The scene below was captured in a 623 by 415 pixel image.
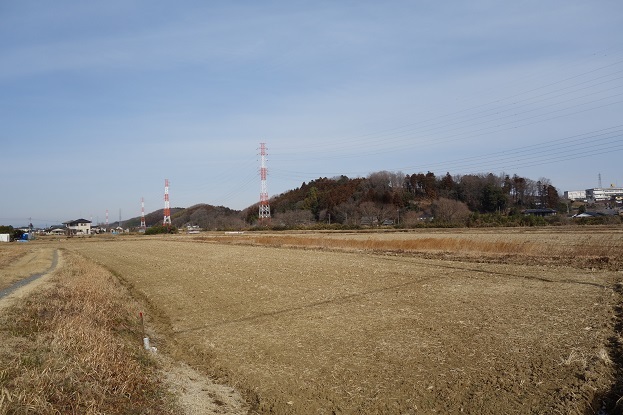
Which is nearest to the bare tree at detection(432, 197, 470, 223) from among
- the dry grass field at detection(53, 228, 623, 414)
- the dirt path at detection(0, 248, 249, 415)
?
the dry grass field at detection(53, 228, 623, 414)

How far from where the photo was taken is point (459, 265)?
68.6ft

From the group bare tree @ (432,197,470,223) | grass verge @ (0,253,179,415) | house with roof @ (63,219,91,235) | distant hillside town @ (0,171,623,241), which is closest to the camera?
grass verge @ (0,253,179,415)

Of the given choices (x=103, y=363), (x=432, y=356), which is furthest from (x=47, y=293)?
(x=432, y=356)

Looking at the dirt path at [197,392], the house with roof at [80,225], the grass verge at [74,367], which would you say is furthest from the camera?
the house with roof at [80,225]

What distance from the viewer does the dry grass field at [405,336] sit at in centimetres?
606

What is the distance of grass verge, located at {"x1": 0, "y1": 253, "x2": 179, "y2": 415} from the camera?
17.0 feet

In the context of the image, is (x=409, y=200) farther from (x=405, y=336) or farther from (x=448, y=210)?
(x=405, y=336)

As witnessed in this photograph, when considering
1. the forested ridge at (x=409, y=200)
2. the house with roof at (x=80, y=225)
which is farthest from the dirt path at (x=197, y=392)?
the house with roof at (x=80, y=225)

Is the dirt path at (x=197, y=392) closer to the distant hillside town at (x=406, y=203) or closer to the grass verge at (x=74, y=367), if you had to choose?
the grass verge at (x=74, y=367)

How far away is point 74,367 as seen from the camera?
20.3ft

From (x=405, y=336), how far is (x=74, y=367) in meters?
5.84

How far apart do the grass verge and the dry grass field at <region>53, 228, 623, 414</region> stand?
3.84ft

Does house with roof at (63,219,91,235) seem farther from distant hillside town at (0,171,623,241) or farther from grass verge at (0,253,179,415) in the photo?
grass verge at (0,253,179,415)

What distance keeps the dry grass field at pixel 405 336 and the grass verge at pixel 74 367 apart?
117 cm
